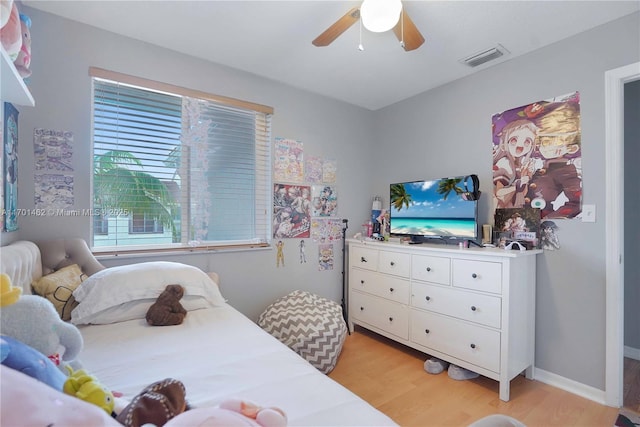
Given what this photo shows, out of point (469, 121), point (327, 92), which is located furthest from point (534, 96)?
point (327, 92)

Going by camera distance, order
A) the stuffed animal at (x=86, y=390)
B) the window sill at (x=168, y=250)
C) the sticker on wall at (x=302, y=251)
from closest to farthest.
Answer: the stuffed animal at (x=86, y=390)
the window sill at (x=168, y=250)
the sticker on wall at (x=302, y=251)

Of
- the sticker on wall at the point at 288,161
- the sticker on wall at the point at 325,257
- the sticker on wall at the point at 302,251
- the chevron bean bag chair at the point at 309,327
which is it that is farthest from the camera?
the sticker on wall at the point at 325,257

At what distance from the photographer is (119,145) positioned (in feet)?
6.86

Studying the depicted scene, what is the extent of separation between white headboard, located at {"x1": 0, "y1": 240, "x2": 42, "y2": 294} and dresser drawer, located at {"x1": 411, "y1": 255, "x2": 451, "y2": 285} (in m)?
2.27

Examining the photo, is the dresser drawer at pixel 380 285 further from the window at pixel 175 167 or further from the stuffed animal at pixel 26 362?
the stuffed animal at pixel 26 362

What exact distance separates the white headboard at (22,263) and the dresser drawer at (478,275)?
7.60ft

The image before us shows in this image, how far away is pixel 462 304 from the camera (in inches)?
82.3

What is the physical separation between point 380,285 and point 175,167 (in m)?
1.98

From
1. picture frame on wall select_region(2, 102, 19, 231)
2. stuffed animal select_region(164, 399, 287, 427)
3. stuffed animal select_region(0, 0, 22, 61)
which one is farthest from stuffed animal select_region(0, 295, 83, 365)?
picture frame on wall select_region(2, 102, 19, 231)

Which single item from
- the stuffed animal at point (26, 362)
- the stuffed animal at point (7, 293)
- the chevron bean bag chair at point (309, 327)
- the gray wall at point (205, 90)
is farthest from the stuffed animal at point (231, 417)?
the gray wall at point (205, 90)

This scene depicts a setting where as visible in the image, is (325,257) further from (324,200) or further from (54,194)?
(54,194)

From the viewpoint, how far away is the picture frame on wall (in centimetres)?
150

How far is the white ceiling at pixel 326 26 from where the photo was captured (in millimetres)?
1748

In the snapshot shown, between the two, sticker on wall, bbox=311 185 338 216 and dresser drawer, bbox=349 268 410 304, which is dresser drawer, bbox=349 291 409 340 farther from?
sticker on wall, bbox=311 185 338 216
